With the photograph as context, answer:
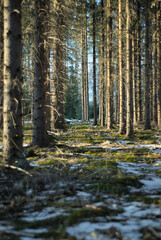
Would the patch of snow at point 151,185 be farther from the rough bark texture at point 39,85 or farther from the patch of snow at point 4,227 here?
the rough bark texture at point 39,85

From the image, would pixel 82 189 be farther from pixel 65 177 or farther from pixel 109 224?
pixel 109 224

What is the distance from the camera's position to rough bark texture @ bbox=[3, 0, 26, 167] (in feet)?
13.1

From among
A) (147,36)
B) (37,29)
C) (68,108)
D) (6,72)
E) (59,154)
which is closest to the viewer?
(6,72)

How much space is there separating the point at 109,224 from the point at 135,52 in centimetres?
1684

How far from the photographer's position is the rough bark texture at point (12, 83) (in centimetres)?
399

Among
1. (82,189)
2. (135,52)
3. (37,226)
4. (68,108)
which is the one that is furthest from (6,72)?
(68,108)

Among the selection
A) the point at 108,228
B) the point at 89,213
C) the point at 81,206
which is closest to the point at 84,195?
the point at 81,206

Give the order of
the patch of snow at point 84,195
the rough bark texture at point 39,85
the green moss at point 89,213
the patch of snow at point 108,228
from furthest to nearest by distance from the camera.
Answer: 1. the rough bark texture at point 39,85
2. the patch of snow at point 84,195
3. the green moss at point 89,213
4. the patch of snow at point 108,228

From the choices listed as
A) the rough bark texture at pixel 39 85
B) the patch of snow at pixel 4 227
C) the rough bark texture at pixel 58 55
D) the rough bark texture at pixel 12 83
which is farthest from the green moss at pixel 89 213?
→ the rough bark texture at pixel 39 85

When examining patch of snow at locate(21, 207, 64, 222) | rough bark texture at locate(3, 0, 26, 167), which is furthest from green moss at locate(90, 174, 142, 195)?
rough bark texture at locate(3, 0, 26, 167)

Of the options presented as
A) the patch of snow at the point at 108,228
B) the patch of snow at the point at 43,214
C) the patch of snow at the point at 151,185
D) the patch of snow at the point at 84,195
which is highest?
the patch of snow at the point at 108,228

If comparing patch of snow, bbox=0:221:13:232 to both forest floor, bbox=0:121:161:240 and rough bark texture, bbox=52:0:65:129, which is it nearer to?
forest floor, bbox=0:121:161:240

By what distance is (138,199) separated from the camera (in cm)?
259

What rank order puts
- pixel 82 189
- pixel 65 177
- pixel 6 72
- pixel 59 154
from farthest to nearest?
pixel 59 154 < pixel 6 72 < pixel 65 177 < pixel 82 189
